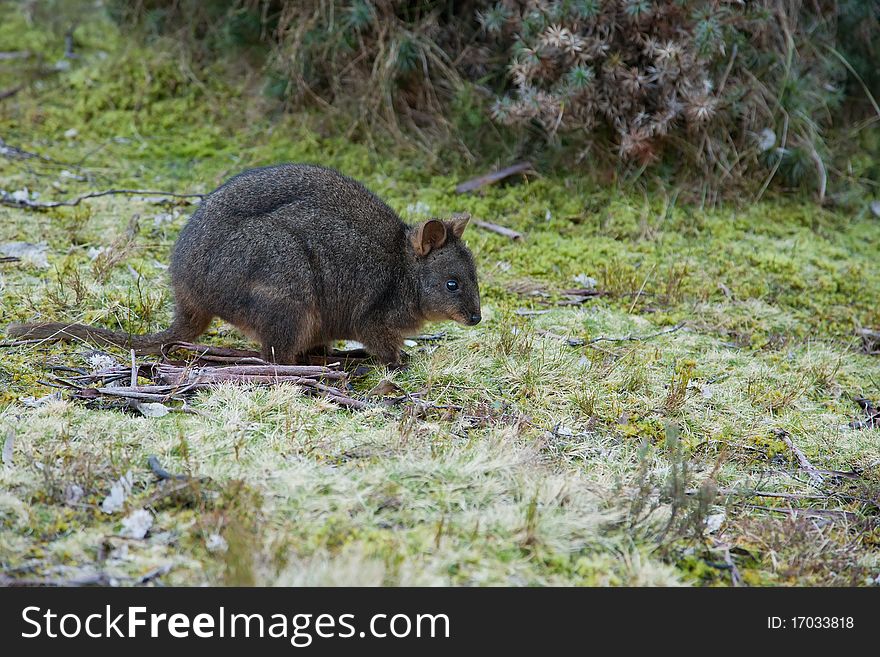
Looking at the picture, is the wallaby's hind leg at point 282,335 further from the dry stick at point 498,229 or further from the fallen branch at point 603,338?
the dry stick at point 498,229

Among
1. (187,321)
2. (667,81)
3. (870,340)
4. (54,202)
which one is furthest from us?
(667,81)

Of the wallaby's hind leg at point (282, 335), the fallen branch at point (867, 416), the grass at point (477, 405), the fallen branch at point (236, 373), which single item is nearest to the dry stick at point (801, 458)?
the grass at point (477, 405)

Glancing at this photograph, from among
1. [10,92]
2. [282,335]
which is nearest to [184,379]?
[282,335]

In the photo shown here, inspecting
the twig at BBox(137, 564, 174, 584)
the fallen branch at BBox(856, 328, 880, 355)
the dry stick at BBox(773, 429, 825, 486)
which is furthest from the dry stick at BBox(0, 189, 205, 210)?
the fallen branch at BBox(856, 328, 880, 355)

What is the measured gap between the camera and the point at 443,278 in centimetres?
570

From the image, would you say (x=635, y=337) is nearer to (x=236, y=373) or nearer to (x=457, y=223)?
(x=457, y=223)

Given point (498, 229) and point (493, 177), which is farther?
point (493, 177)

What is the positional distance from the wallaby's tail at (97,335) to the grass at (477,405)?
88mm

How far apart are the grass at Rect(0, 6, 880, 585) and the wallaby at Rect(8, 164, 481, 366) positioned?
0.33 m

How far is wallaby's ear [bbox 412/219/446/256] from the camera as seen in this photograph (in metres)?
5.64

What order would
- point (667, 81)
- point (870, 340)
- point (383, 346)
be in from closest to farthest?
point (383, 346) < point (870, 340) < point (667, 81)

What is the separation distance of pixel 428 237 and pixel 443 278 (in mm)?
271
